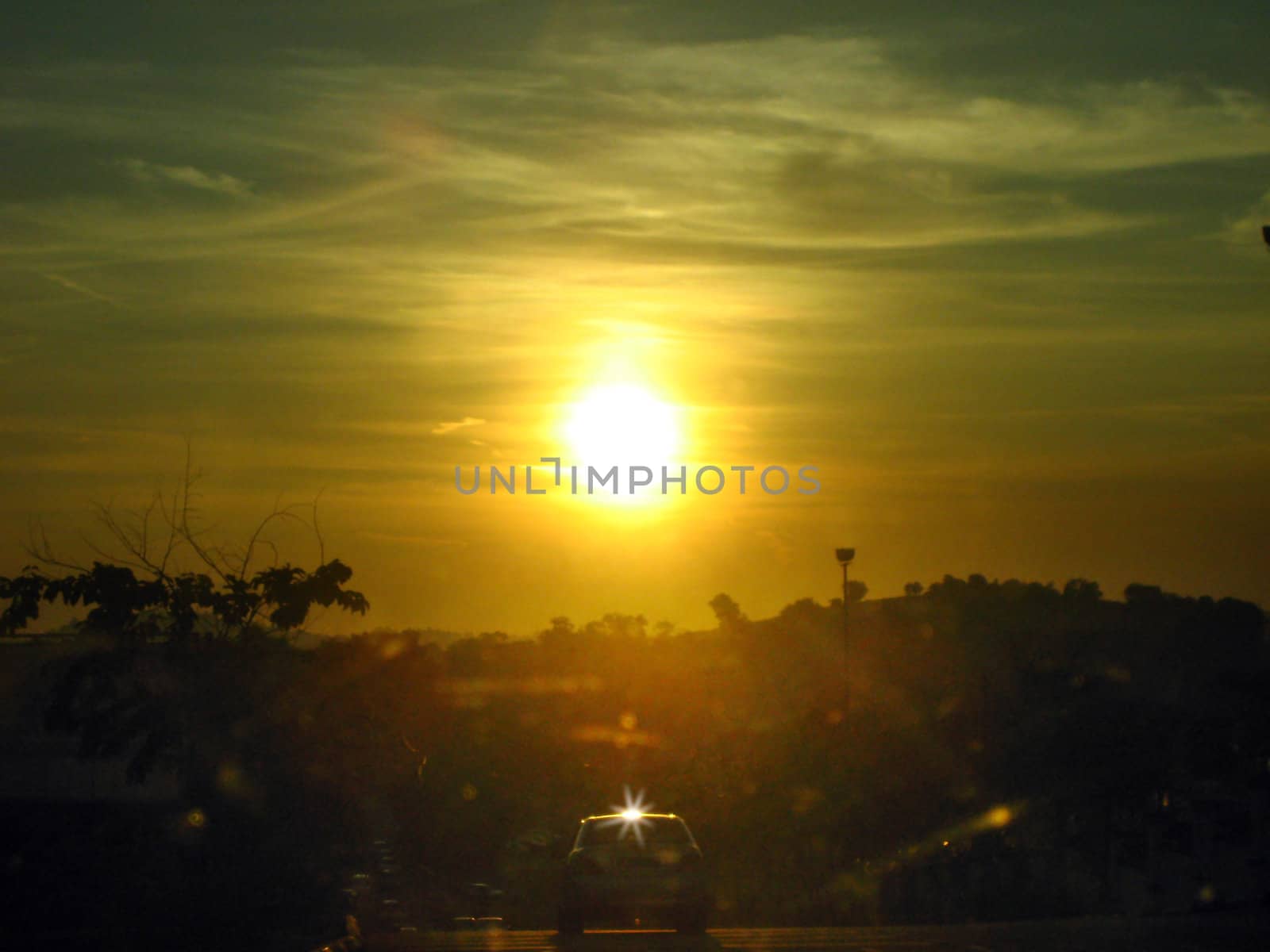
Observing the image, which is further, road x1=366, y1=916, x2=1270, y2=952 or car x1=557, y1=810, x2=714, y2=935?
car x1=557, y1=810, x2=714, y2=935

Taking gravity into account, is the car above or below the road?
above

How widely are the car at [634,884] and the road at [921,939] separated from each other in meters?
0.25

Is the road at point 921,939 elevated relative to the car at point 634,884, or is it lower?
lower

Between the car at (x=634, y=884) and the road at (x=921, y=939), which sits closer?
the road at (x=921, y=939)

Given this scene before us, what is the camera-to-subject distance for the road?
14.2 metres

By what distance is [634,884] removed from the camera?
17375 millimetres

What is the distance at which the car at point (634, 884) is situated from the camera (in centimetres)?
1733

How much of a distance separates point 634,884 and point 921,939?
3.61 meters

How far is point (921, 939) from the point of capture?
15.2 metres

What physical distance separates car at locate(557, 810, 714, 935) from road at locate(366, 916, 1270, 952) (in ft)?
0.82

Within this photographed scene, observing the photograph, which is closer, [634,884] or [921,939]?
[921,939]

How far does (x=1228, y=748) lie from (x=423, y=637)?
16.9 meters

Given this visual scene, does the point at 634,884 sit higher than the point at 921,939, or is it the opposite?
the point at 634,884

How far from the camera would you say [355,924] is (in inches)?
610
